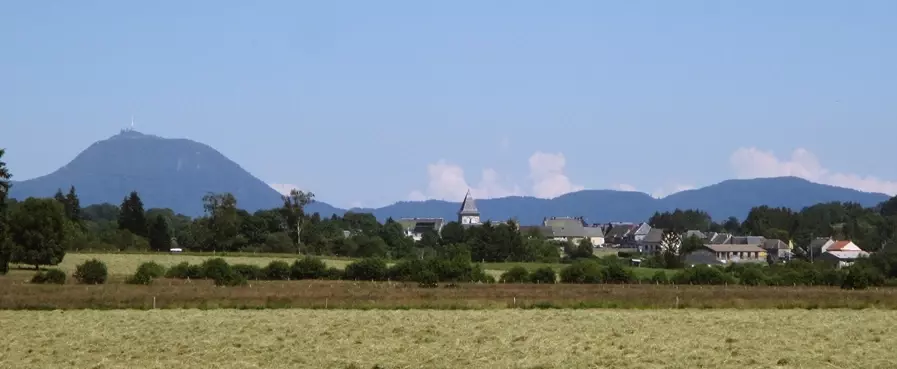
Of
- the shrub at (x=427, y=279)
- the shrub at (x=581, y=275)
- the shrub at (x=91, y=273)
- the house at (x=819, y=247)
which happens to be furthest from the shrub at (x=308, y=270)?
the house at (x=819, y=247)

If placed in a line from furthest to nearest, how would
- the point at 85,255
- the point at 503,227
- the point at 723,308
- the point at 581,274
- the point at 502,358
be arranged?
the point at 503,227 < the point at 85,255 < the point at 581,274 < the point at 723,308 < the point at 502,358

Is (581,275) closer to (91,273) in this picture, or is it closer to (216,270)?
→ (216,270)

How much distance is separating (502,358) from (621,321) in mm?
10961

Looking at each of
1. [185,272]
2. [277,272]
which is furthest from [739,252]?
Result: [185,272]

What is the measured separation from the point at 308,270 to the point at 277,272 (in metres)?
2.68

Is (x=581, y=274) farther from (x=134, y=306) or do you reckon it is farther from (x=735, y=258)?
(x=735, y=258)

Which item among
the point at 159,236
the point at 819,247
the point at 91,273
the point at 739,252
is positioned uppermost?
the point at 159,236

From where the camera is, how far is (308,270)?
261 ft

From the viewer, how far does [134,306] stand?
150 feet

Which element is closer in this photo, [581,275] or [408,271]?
[408,271]

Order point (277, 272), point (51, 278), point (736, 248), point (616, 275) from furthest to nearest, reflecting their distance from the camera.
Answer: point (736, 248) < point (616, 275) < point (277, 272) < point (51, 278)

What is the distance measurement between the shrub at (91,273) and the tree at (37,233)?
14.4 meters

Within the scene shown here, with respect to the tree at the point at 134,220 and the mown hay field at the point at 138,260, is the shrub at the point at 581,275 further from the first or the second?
the tree at the point at 134,220

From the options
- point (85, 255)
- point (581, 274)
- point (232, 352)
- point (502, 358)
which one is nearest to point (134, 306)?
point (232, 352)
